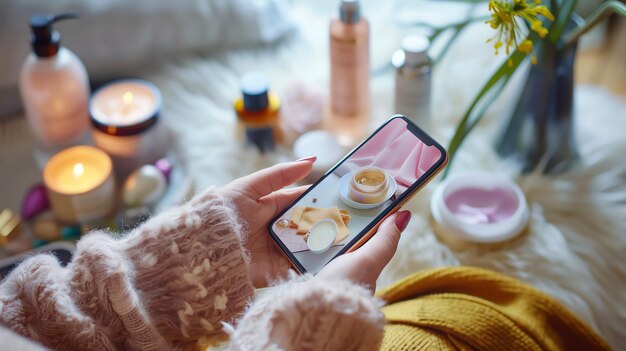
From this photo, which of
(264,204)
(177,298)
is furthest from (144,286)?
(264,204)

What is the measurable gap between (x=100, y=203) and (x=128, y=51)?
24 cm

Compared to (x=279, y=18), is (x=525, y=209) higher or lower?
lower

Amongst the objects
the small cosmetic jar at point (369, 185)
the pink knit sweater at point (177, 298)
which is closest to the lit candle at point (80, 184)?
the pink knit sweater at point (177, 298)

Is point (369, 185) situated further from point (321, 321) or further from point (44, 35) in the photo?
point (44, 35)

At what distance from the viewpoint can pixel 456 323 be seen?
66cm

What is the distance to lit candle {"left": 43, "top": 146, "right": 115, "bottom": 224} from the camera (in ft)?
2.76

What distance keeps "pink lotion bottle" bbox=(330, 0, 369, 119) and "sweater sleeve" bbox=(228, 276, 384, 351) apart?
0.41 m

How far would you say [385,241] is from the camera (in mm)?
585

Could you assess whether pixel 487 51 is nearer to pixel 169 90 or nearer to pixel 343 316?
pixel 169 90

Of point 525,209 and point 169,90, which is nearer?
point 525,209

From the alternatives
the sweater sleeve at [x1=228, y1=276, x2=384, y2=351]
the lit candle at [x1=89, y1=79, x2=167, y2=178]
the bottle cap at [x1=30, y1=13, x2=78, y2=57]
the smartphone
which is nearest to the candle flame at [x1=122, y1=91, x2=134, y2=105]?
the lit candle at [x1=89, y1=79, x2=167, y2=178]

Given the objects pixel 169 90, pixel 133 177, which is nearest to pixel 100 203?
pixel 133 177

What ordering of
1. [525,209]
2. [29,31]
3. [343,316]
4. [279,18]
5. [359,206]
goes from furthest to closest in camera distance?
[279,18] → [29,31] → [525,209] → [359,206] → [343,316]

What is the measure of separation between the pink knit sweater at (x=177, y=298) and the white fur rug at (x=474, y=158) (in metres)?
0.24
